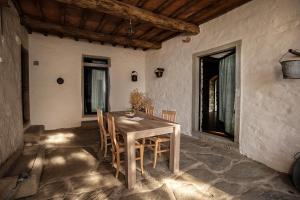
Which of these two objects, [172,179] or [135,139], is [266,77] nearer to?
[172,179]

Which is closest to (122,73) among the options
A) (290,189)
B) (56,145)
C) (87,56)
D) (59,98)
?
(87,56)

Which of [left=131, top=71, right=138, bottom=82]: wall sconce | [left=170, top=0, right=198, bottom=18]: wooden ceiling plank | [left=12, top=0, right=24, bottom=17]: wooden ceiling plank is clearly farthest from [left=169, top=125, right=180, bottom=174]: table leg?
[left=131, top=71, right=138, bottom=82]: wall sconce

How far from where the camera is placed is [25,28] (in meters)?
4.33

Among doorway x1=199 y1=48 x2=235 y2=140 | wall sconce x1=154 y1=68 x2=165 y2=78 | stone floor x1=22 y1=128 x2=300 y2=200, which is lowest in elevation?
stone floor x1=22 y1=128 x2=300 y2=200

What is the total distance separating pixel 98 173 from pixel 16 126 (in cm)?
174

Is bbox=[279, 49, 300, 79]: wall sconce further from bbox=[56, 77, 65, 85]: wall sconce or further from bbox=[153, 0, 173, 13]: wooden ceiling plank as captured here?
bbox=[56, 77, 65, 85]: wall sconce

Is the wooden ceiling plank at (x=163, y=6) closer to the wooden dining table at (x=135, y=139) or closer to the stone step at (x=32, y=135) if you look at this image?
the wooden dining table at (x=135, y=139)

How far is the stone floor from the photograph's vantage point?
2.05m

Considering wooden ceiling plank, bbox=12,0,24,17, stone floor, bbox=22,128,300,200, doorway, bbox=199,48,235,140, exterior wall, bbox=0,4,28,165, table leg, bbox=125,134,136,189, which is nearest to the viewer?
stone floor, bbox=22,128,300,200

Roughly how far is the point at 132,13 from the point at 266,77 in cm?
267

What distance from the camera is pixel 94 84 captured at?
5.76m

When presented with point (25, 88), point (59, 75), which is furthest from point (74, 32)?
point (25, 88)

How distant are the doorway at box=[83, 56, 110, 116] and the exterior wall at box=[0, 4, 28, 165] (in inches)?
95.2

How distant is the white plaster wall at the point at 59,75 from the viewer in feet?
15.8
